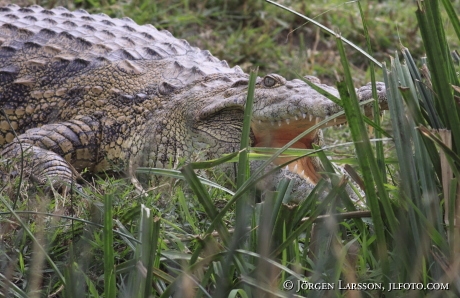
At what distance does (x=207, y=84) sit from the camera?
13.1ft

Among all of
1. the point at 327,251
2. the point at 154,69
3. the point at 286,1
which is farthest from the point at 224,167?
the point at 286,1

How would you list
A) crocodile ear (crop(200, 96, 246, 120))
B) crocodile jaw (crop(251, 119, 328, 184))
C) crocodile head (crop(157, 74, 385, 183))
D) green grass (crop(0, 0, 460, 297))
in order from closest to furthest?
green grass (crop(0, 0, 460, 297)) → crocodile head (crop(157, 74, 385, 183)) → crocodile jaw (crop(251, 119, 328, 184)) → crocodile ear (crop(200, 96, 246, 120))

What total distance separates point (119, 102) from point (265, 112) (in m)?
0.98

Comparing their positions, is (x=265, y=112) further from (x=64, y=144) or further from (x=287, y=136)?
(x=64, y=144)

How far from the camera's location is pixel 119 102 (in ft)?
13.3

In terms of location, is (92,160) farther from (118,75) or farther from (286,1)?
(286,1)

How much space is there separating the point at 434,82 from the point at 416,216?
421mm

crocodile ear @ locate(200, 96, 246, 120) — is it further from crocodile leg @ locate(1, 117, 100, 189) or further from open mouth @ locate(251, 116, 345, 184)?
crocodile leg @ locate(1, 117, 100, 189)

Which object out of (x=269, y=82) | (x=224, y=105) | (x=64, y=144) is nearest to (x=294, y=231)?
(x=269, y=82)

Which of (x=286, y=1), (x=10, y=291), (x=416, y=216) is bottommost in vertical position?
(x=10, y=291)

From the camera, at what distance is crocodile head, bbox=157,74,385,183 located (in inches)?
131

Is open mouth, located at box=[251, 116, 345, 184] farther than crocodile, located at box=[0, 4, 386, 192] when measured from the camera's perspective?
No

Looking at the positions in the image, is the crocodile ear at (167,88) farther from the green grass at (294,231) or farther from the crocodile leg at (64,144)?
the green grass at (294,231)

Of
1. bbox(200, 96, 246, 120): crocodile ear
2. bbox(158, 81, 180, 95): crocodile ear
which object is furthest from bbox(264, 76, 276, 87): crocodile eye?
bbox(158, 81, 180, 95): crocodile ear
